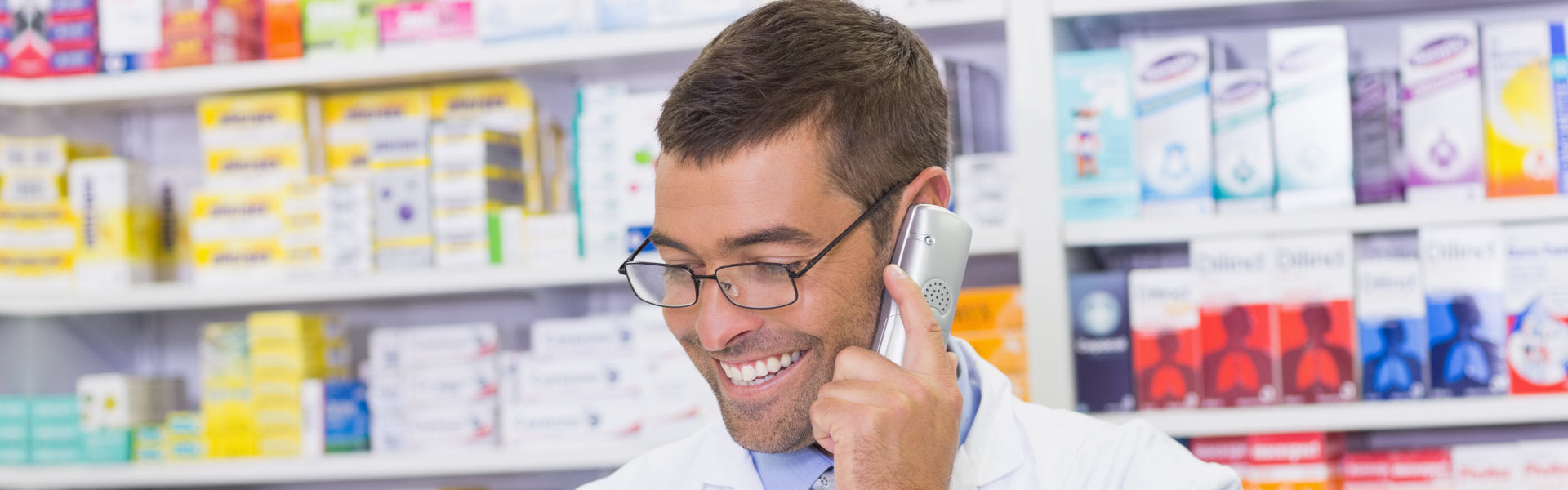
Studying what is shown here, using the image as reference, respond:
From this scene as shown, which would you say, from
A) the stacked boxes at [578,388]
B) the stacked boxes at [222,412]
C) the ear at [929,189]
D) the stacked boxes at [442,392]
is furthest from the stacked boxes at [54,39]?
the ear at [929,189]

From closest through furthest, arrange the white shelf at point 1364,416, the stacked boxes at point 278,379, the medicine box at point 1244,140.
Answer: the white shelf at point 1364,416 → the medicine box at point 1244,140 → the stacked boxes at point 278,379

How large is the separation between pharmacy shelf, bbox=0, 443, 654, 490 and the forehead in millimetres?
1121

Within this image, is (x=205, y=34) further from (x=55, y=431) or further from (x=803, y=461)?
(x=803, y=461)

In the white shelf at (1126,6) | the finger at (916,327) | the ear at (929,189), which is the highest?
the white shelf at (1126,6)

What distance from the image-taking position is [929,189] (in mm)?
1280

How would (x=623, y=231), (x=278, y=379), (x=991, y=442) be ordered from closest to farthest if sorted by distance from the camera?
(x=991, y=442), (x=623, y=231), (x=278, y=379)

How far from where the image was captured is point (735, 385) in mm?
1225

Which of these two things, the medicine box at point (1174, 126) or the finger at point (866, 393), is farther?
the medicine box at point (1174, 126)

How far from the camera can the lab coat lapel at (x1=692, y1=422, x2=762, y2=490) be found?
135 cm

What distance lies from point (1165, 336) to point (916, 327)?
1.06 m

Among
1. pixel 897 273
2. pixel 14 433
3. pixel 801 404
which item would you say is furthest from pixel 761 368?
pixel 14 433

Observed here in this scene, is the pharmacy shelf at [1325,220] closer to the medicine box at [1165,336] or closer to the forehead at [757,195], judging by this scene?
the medicine box at [1165,336]

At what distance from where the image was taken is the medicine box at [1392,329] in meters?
2.01

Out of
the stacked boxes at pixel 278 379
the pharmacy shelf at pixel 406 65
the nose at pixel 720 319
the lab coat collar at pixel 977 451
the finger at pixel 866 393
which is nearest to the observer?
the finger at pixel 866 393
